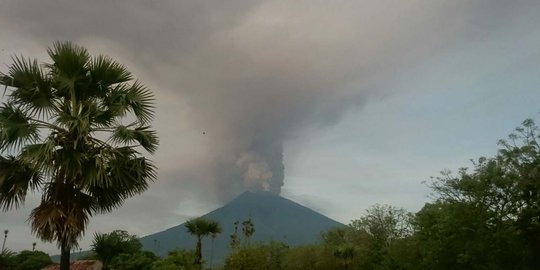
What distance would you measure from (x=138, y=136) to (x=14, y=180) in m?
2.78

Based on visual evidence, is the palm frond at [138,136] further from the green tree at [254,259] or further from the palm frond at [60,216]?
the green tree at [254,259]

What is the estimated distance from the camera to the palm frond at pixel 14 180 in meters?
10.7

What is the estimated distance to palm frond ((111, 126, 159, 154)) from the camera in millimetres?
11375

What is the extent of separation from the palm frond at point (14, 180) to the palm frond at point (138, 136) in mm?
1870

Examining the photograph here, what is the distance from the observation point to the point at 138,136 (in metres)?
11.6

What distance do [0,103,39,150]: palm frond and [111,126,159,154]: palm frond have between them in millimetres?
1685

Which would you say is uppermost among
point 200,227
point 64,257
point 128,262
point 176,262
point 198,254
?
point 200,227

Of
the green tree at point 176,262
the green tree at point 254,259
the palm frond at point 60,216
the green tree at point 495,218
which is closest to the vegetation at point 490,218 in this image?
the green tree at point 495,218

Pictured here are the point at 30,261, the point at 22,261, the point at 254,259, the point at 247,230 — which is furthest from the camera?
the point at 247,230

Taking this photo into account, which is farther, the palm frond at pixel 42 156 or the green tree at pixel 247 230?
the green tree at pixel 247 230

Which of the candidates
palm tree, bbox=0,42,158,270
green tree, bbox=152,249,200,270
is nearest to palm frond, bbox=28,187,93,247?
palm tree, bbox=0,42,158,270

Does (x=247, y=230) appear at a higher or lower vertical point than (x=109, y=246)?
higher

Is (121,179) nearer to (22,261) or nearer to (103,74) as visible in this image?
(103,74)

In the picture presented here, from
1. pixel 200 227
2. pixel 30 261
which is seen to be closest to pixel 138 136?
pixel 30 261
